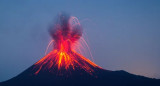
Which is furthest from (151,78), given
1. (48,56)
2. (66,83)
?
(48,56)

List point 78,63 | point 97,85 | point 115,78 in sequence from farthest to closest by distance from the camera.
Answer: point 78,63 < point 115,78 < point 97,85

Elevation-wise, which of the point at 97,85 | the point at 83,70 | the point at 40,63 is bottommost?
the point at 97,85

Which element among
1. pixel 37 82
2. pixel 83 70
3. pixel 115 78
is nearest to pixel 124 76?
pixel 115 78

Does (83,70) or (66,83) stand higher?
(83,70)

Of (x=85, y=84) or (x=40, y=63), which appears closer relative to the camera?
(x=85, y=84)

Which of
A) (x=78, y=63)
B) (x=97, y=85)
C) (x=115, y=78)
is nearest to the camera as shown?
(x=97, y=85)

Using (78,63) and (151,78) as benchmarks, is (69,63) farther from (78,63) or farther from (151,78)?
(151,78)

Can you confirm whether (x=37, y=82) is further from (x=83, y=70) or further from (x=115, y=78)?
(x=115, y=78)
